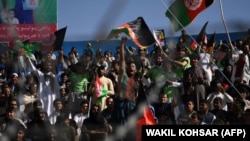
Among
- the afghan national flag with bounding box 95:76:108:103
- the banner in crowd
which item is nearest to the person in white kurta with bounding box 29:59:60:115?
the afghan national flag with bounding box 95:76:108:103

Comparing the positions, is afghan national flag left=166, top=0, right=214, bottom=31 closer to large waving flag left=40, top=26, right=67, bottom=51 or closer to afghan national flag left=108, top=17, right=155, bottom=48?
afghan national flag left=108, top=17, right=155, bottom=48

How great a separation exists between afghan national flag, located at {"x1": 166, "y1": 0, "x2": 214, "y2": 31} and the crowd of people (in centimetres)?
46

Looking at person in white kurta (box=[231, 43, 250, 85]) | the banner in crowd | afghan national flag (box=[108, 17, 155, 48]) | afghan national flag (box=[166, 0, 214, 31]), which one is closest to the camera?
afghan national flag (box=[108, 17, 155, 48])

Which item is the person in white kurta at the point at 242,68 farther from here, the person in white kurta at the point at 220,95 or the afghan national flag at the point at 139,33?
the afghan national flag at the point at 139,33

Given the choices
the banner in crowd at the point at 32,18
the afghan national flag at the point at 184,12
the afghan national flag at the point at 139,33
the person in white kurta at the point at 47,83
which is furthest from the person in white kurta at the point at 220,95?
the banner in crowd at the point at 32,18

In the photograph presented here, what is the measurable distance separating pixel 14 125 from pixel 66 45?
4.52m

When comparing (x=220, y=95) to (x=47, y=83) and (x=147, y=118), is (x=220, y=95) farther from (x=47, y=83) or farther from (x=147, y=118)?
(x=47, y=83)

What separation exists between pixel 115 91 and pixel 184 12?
57.9 inches

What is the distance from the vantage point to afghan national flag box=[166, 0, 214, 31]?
813 centimetres

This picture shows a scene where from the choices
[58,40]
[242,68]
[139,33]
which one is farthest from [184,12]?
[58,40]

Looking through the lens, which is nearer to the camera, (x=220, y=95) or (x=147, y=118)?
(x=147, y=118)

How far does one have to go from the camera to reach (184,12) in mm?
8273

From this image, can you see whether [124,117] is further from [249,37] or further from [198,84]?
[249,37]

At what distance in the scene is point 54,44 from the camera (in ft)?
29.4
